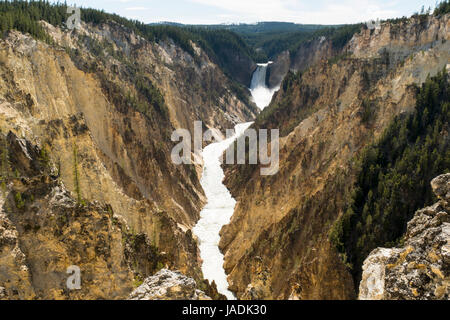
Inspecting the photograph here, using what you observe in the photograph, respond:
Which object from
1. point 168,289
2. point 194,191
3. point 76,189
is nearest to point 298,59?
point 194,191

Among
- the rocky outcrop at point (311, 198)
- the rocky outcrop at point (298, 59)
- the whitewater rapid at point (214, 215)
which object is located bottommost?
the whitewater rapid at point (214, 215)

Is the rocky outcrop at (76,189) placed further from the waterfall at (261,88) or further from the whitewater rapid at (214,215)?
the waterfall at (261,88)

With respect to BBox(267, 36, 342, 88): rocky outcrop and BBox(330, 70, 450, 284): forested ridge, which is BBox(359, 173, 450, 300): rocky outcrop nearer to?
BBox(330, 70, 450, 284): forested ridge

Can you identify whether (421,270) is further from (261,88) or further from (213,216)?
(261,88)

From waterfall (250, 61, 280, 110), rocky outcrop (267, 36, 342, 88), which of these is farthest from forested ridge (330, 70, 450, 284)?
waterfall (250, 61, 280, 110)

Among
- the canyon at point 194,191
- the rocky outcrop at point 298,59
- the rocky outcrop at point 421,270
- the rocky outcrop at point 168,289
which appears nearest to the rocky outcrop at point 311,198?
the canyon at point 194,191
